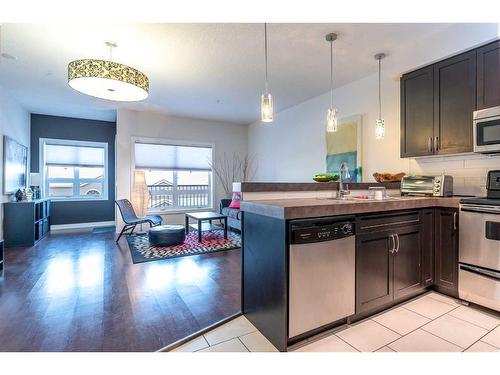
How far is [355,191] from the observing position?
2.68 m

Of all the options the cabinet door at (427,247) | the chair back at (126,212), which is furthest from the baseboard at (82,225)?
the cabinet door at (427,247)

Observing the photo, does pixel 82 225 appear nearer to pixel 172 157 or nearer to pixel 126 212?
pixel 126 212

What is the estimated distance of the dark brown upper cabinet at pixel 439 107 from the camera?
2.45 metres

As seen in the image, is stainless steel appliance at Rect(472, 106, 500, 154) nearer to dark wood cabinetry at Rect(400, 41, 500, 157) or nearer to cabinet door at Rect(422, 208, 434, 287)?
dark wood cabinetry at Rect(400, 41, 500, 157)

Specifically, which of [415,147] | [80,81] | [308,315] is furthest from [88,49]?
[415,147]

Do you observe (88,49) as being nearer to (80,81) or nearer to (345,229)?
(80,81)

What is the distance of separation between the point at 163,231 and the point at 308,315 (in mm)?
3202

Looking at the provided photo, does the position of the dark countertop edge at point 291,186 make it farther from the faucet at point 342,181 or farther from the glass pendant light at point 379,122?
the glass pendant light at point 379,122

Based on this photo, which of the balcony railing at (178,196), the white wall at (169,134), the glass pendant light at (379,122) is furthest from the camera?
the balcony railing at (178,196)

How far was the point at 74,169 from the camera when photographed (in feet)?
21.1

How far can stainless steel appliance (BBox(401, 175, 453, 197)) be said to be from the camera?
2553 millimetres

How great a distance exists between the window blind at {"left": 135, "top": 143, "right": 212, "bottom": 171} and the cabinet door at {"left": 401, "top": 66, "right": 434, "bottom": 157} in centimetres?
481

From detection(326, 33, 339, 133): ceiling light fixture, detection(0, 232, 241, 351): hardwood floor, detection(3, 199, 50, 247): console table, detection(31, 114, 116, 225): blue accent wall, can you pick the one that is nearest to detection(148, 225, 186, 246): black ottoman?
detection(0, 232, 241, 351): hardwood floor

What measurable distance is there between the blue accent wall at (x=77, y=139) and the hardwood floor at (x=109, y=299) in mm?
2399
